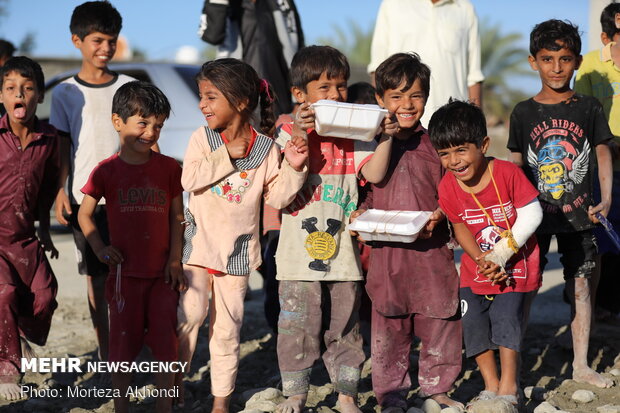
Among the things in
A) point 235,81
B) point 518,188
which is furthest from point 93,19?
point 518,188

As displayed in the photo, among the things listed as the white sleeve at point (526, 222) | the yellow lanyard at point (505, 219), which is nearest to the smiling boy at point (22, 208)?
the yellow lanyard at point (505, 219)

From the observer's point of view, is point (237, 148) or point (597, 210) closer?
point (237, 148)

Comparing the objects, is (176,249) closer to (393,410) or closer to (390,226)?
(390,226)

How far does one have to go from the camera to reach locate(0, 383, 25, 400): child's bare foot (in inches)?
168

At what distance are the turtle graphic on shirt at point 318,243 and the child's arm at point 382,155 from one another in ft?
0.99

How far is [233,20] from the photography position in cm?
590

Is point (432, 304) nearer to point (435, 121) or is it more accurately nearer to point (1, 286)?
point (435, 121)

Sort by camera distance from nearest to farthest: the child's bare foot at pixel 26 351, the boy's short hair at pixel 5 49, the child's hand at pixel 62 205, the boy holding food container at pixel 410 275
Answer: the boy holding food container at pixel 410 275 → the child's hand at pixel 62 205 → the child's bare foot at pixel 26 351 → the boy's short hair at pixel 5 49

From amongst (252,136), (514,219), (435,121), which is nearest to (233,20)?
(252,136)

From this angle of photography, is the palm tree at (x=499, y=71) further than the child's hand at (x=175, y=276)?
Yes

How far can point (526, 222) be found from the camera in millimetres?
3799

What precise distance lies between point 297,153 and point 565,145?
156 centimetres

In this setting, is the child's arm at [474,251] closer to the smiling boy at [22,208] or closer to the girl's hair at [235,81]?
the girl's hair at [235,81]

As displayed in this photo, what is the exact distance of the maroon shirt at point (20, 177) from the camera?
14.6 ft
